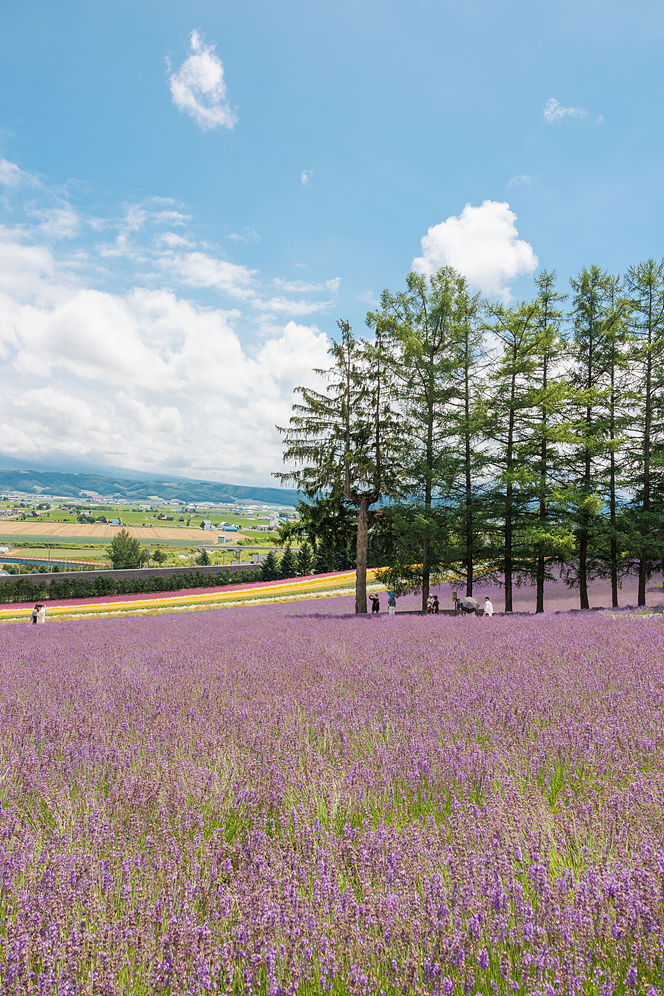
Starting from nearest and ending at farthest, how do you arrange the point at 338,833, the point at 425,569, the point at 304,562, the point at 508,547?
the point at 338,833
the point at 425,569
the point at 508,547
the point at 304,562

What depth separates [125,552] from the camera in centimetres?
10750

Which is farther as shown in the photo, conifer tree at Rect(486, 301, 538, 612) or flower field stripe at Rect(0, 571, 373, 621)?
flower field stripe at Rect(0, 571, 373, 621)

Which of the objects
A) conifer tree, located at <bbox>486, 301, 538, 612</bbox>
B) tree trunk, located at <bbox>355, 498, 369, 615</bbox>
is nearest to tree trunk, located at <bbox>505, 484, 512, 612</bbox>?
conifer tree, located at <bbox>486, 301, 538, 612</bbox>

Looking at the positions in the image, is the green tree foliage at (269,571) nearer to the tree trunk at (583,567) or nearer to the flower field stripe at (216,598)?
the flower field stripe at (216,598)

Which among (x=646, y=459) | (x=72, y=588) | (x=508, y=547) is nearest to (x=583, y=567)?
(x=508, y=547)

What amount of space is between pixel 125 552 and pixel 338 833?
378 ft

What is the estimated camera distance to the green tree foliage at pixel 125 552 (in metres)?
106

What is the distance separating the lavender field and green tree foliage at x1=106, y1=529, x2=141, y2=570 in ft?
359

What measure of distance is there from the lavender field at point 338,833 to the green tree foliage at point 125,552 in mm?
109340

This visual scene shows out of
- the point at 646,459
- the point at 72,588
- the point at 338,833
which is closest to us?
the point at 338,833

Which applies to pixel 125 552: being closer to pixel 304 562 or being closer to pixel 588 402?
pixel 304 562

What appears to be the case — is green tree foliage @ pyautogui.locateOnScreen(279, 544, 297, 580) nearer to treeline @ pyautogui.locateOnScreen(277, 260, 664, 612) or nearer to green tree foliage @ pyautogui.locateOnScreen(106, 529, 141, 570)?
treeline @ pyautogui.locateOnScreen(277, 260, 664, 612)

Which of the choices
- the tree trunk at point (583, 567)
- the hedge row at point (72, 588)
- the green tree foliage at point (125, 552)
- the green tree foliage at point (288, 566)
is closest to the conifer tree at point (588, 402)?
the tree trunk at point (583, 567)

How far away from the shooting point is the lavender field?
160 cm
